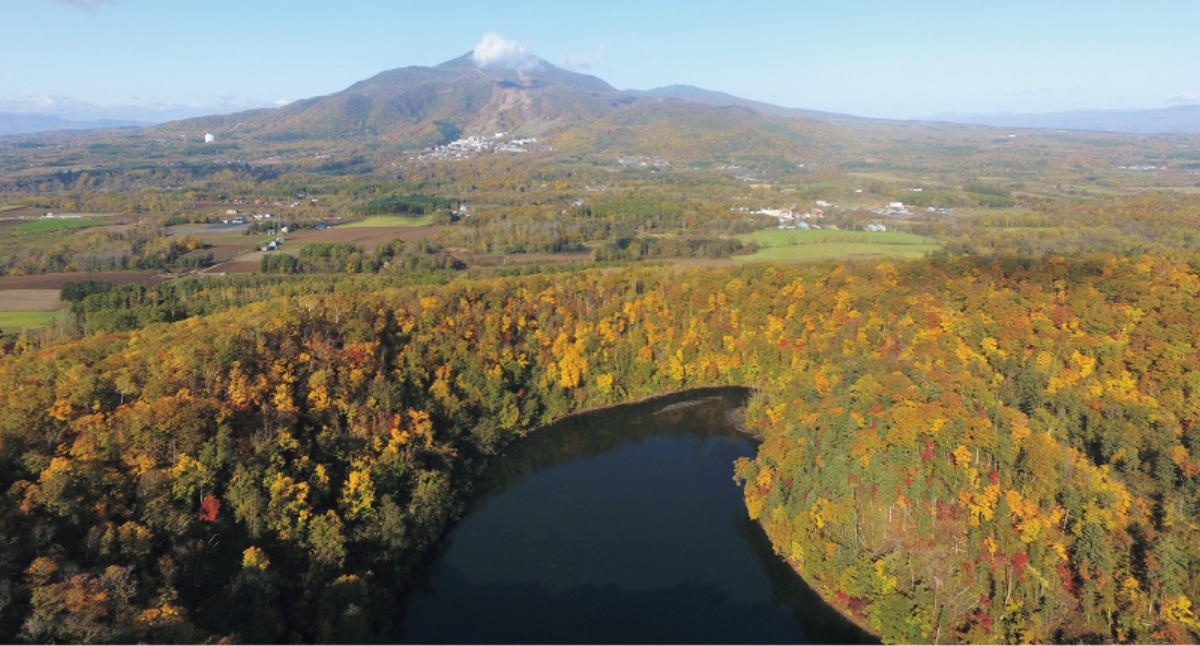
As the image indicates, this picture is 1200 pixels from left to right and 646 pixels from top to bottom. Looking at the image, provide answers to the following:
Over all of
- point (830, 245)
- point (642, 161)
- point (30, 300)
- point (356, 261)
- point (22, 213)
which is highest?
point (642, 161)

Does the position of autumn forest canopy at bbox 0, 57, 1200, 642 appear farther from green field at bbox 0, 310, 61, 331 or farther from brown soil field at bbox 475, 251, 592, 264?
brown soil field at bbox 475, 251, 592, 264

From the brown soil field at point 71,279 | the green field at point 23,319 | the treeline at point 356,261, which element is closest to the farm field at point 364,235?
the treeline at point 356,261

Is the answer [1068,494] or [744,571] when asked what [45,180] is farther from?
[1068,494]

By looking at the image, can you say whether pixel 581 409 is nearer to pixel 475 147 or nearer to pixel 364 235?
pixel 364 235

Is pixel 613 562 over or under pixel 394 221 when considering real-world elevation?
under

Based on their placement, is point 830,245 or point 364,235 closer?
point 830,245

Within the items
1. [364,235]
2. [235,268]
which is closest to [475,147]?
[364,235]

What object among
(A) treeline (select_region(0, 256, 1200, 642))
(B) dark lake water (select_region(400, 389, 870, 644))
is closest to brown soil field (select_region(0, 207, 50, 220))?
(A) treeline (select_region(0, 256, 1200, 642))
